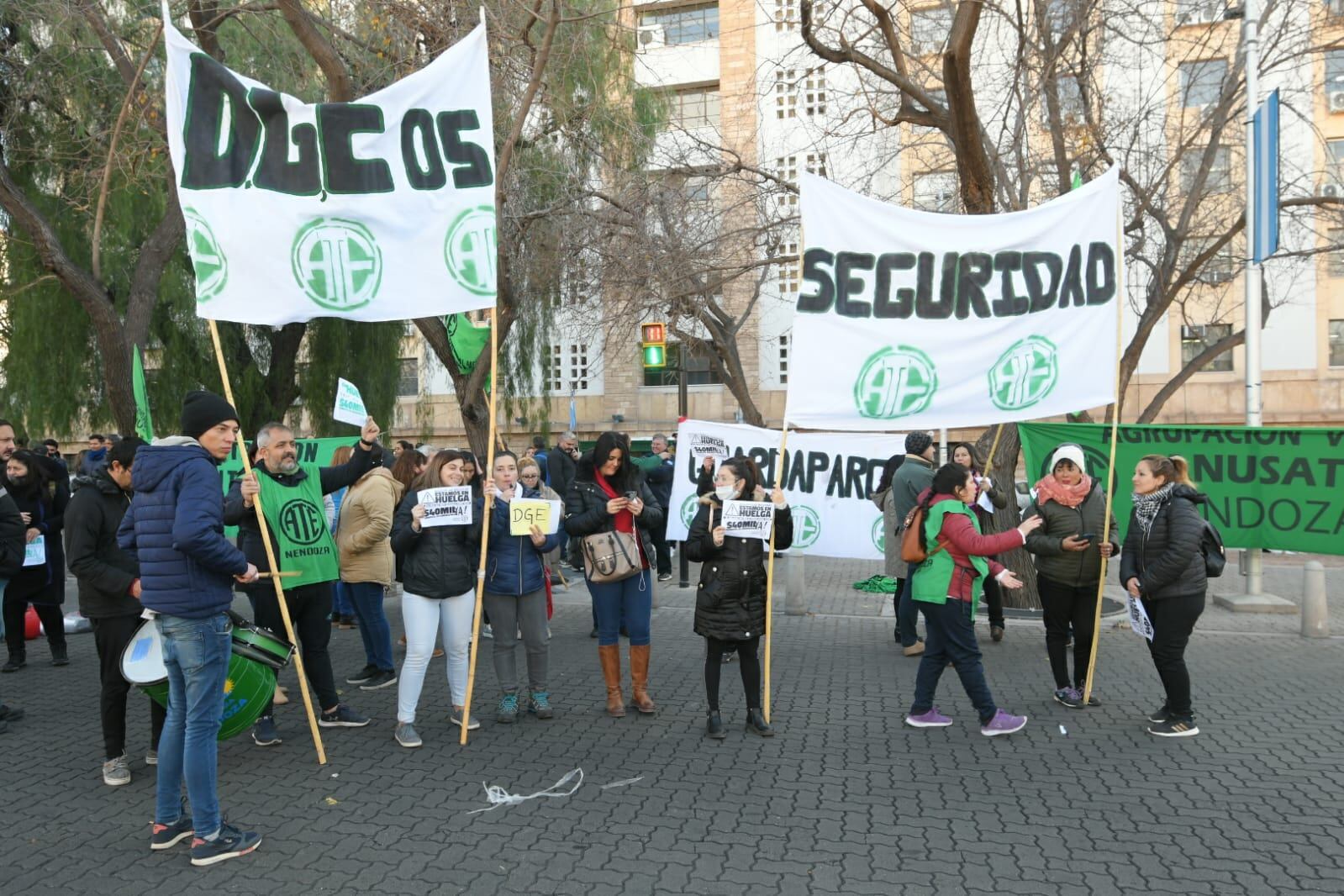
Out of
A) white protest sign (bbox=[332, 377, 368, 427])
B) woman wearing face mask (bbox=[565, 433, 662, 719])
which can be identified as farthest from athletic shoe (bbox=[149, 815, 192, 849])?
white protest sign (bbox=[332, 377, 368, 427])

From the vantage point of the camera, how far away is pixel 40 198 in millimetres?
15648

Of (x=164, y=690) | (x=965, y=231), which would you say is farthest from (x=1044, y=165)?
(x=164, y=690)

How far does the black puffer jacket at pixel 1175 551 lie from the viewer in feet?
18.8

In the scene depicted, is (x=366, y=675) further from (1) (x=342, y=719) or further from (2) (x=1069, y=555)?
(2) (x=1069, y=555)

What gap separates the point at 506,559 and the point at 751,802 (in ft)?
7.42

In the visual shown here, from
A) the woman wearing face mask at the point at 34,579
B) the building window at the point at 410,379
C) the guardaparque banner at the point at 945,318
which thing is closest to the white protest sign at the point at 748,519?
the guardaparque banner at the point at 945,318

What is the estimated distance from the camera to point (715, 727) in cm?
588

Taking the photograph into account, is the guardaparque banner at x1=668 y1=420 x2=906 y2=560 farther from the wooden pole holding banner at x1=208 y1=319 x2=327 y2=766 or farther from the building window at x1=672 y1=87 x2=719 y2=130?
the building window at x1=672 y1=87 x2=719 y2=130

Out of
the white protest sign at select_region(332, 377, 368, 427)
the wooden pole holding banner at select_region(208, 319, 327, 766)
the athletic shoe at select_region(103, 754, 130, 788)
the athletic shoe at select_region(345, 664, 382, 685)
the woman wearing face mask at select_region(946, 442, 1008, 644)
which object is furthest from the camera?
the white protest sign at select_region(332, 377, 368, 427)

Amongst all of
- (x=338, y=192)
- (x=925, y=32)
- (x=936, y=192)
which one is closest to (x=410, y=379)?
(x=936, y=192)

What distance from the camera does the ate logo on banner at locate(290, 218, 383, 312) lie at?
5750 mm

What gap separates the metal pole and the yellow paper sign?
7803mm

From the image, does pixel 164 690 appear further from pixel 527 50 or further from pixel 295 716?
pixel 527 50

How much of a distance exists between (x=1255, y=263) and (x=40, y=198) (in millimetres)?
17323
